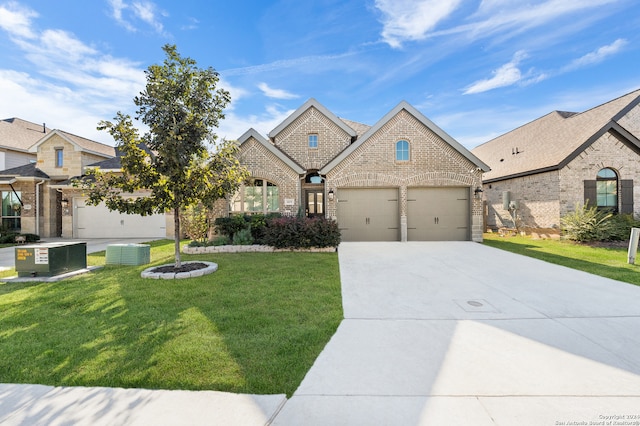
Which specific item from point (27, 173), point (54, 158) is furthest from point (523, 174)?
point (27, 173)

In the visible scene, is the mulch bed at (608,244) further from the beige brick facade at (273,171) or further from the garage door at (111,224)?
the garage door at (111,224)

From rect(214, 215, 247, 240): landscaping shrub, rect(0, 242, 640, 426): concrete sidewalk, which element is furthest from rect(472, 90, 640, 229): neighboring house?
rect(214, 215, 247, 240): landscaping shrub

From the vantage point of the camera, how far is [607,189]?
1402 centimetres

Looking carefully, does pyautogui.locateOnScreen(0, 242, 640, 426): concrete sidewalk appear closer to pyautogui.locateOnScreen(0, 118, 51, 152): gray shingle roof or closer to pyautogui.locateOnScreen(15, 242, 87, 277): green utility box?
pyautogui.locateOnScreen(15, 242, 87, 277): green utility box

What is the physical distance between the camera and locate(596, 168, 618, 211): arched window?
550 inches

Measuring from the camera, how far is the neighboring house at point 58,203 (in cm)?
1605

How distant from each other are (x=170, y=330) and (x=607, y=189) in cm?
2034

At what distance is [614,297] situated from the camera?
5.18m

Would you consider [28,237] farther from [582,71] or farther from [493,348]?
[582,71]

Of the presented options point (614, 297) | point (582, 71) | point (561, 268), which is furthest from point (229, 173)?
point (582, 71)

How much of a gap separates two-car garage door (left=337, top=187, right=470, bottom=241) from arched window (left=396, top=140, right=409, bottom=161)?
A: 5.12 ft

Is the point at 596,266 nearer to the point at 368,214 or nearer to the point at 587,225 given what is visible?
the point at 587,225

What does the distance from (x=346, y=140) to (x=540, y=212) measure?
11746mm

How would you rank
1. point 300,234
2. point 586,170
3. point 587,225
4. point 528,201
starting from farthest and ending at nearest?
point 528,201 < point 586,170 < point 587,225 < point 300,234
